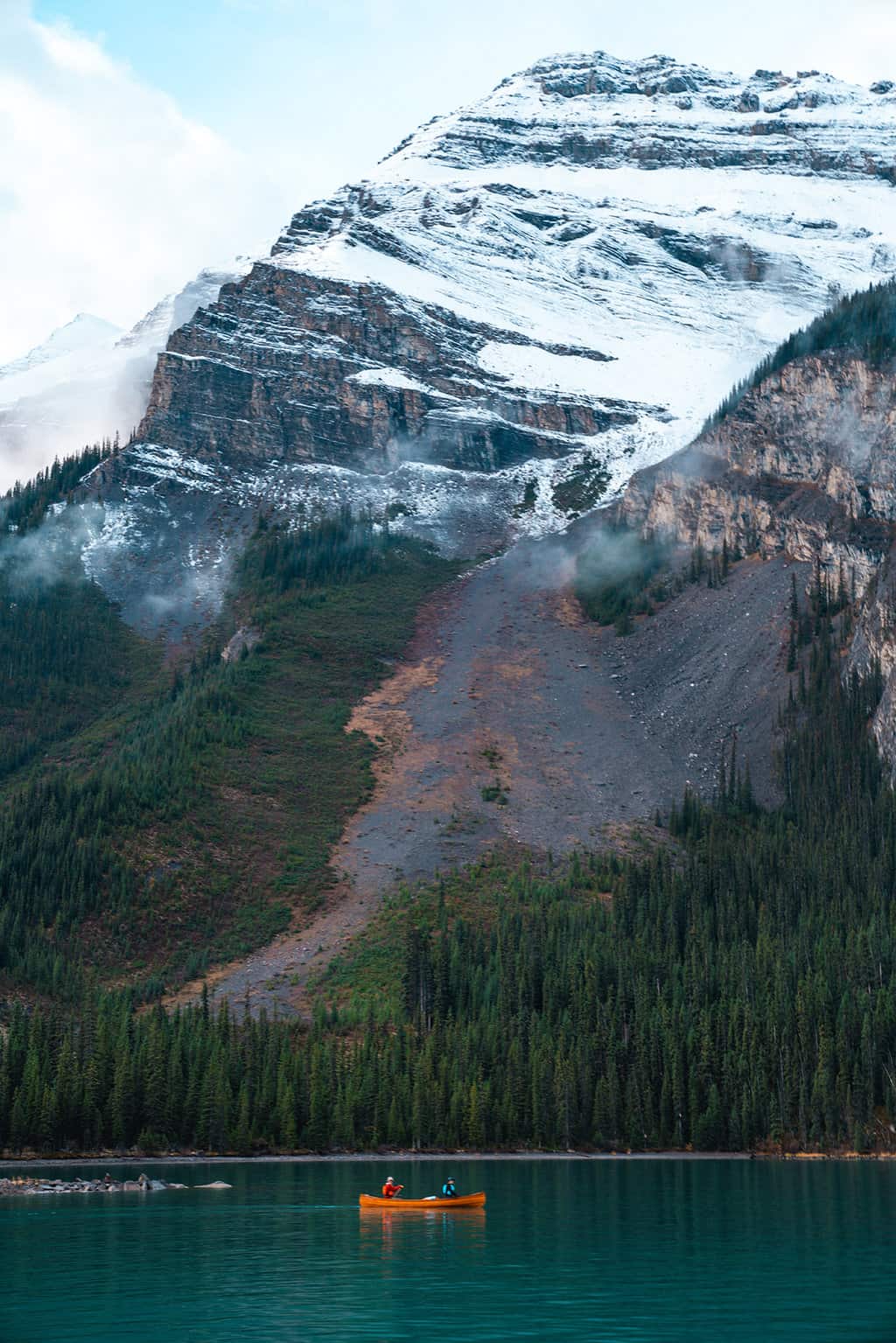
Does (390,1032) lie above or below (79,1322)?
above

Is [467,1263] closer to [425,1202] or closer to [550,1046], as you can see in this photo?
[425,1202]

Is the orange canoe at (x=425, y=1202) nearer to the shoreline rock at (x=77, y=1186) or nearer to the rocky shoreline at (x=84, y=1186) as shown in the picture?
the rocky shoreline at (x=84, y=1186)

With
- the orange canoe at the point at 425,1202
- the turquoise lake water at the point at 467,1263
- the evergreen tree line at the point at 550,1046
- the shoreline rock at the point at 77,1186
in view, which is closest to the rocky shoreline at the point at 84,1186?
the shoreline rock at the point at 77,1186

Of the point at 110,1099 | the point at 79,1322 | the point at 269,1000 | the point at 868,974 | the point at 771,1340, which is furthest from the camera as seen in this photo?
the point at 269,1000

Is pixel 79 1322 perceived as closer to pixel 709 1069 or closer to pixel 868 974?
pixel 709 1069

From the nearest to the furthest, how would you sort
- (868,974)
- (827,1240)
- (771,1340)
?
(771,1340) < (827,1240) < (868,974)

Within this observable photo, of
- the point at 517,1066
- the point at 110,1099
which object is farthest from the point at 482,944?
the point at 110,1099

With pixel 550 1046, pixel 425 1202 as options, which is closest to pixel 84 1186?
pixel 425 1202
